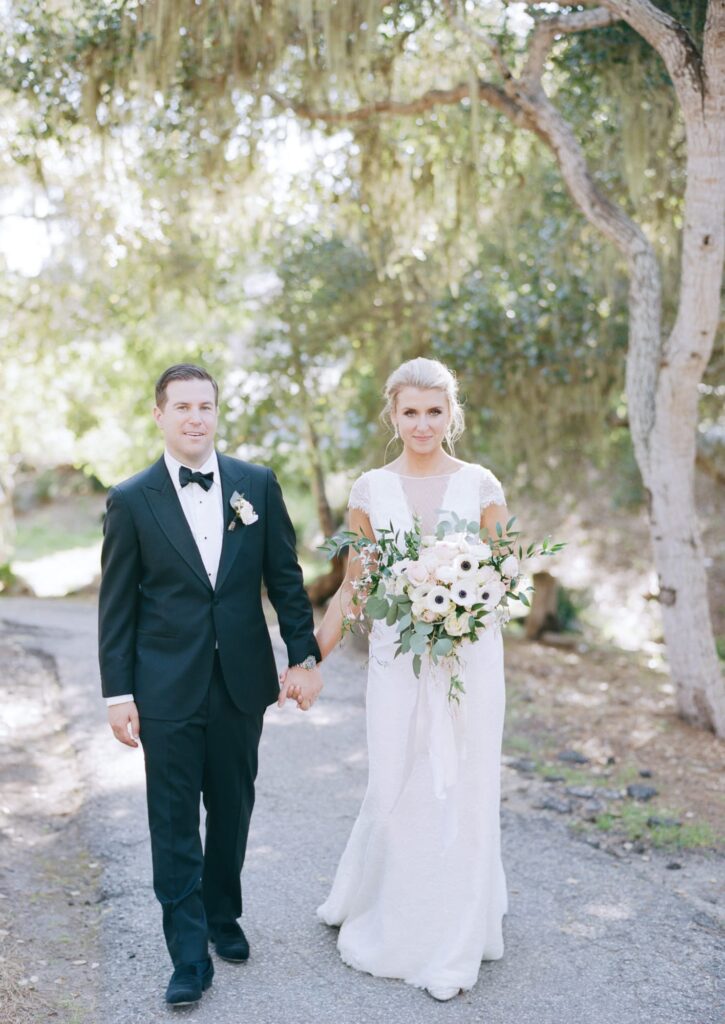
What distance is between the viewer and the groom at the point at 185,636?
3148mm

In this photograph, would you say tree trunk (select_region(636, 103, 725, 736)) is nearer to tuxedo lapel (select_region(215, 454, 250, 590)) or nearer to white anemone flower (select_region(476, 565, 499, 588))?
white anemone flower (select_region(476, 565, 499, 588))

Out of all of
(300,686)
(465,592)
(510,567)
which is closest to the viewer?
(465,592)

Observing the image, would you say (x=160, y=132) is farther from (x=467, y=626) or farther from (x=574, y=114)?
(x=467, y=626)

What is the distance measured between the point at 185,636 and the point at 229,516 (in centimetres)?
40

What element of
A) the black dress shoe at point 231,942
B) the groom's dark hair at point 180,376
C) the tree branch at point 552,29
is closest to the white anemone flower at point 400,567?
the groom's dark hair at point 180,376

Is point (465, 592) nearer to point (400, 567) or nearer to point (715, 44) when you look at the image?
point (400, 567)

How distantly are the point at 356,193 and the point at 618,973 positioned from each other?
6.84m

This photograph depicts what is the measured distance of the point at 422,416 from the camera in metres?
3.38

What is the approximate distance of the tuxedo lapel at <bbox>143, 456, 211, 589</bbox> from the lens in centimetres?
316

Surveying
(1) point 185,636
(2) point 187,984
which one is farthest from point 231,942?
(1) point 185,636

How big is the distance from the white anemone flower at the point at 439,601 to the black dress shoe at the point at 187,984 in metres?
1.33

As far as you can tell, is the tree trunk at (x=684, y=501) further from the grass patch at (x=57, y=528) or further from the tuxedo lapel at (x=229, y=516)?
the grass patch at (x=57, y=528)

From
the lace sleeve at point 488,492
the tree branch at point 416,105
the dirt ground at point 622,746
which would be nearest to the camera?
the lace sleeve at point 488,492

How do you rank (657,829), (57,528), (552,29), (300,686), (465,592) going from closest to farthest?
(465,592), (300,686), (657,829), (552,29), (57,528)
